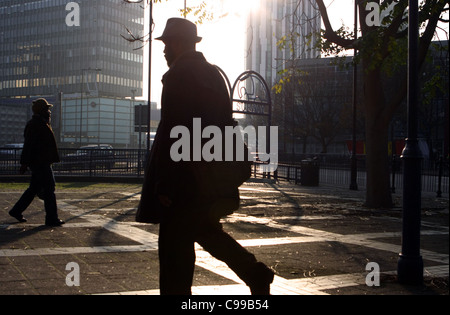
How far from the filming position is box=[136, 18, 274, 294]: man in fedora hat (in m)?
3.33

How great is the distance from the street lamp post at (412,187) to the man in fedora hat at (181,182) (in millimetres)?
2432

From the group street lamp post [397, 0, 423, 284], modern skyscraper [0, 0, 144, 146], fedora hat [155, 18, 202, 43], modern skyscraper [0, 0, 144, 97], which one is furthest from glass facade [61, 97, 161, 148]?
fedora hat [155, 18, 202, 43]

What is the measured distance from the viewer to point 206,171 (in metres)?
3.40

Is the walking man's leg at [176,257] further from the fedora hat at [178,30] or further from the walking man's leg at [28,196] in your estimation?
the walking man's leg at [28,196]

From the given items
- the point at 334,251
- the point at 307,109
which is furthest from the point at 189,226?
the point at 307,109

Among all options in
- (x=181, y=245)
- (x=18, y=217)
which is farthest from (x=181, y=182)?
(x=18, y=217)

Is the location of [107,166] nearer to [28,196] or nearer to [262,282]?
[28,196]

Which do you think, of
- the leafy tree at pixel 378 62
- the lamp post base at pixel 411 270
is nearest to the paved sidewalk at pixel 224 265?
the lamp post base at pixel 411 270

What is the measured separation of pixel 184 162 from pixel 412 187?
2765mm

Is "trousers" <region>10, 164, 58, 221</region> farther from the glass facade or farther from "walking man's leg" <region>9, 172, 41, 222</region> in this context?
the glass facade

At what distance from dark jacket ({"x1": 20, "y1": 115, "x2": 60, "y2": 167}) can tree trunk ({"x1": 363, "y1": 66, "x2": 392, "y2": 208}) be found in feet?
24.2
